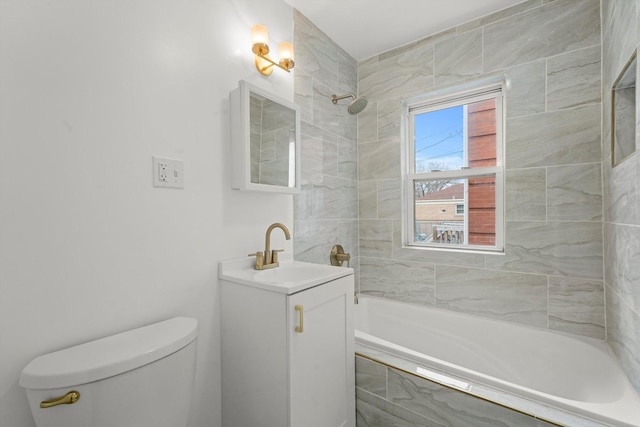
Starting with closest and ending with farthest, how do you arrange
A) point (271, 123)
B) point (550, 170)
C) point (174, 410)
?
1. point (174, 410)
2. point (271, 123)
3. point (550, 170)

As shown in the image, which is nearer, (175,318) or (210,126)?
(175,318)

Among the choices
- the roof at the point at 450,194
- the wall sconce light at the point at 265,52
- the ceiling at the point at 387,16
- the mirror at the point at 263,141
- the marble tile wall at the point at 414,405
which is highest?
the ceiling at the point at 387,16

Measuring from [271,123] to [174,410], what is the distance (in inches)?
53.7

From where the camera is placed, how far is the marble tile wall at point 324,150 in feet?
6.49

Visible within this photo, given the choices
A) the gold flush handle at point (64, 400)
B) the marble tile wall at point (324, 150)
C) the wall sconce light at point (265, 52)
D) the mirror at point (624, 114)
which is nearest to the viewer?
the gold flush handle at point (64, 400)

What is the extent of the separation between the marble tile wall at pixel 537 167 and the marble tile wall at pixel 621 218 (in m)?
0.07

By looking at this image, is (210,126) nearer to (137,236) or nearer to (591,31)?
(137,236)

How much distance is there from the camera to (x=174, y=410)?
99 cm

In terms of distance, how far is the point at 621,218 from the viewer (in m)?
1.29

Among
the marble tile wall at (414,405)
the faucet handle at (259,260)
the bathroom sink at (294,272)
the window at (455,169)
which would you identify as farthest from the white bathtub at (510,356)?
the faucet handle at (259,260)

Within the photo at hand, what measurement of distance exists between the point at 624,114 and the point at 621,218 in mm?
497

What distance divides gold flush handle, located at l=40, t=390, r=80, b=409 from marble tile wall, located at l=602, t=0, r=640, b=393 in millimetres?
1935

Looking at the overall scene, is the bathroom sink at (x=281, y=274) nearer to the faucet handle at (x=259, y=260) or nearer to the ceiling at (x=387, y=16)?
the faucet handle at (x=259, y=260)

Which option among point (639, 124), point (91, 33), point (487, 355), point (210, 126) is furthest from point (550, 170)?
point (91, 33)
